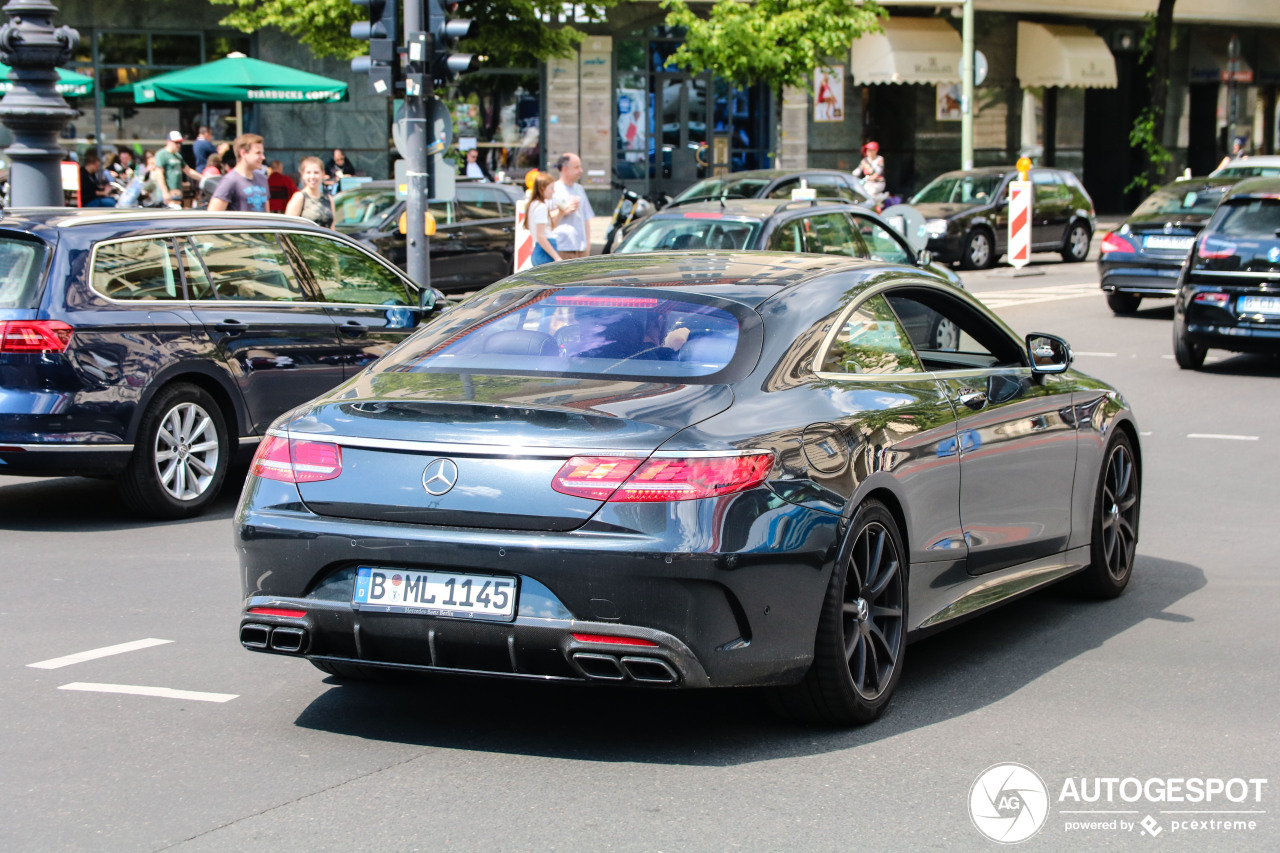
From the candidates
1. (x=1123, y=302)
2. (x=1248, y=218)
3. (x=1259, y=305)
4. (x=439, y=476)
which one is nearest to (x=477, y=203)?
(x=1123, y=302)

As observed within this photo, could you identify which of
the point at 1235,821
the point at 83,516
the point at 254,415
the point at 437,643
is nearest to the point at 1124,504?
the point at 1235,821

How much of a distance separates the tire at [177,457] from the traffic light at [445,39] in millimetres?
6394

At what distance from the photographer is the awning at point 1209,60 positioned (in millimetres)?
46188

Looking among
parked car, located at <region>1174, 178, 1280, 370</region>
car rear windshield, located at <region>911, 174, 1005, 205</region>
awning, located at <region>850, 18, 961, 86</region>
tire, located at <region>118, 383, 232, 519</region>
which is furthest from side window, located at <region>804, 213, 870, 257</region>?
awning, located at <region>850, 18, 961, 86</region>

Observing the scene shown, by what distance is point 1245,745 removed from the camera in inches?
196

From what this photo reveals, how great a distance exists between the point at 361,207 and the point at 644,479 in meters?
17.0

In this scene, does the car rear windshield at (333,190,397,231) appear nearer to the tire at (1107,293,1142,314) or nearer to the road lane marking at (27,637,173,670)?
the tire at (1107,293,1142,314)

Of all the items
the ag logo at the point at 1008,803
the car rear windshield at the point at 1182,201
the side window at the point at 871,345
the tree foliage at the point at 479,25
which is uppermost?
the tree foliage at the point at 479,25

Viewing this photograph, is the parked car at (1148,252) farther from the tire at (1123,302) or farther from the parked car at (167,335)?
the parked car at (167,335)

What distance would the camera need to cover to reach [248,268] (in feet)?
31.2

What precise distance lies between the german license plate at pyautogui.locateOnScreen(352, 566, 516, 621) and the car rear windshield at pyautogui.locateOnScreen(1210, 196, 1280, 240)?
12.0m

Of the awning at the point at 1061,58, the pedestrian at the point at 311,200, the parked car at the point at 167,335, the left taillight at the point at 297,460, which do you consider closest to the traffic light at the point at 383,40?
the pedestrian at the point at 311,200

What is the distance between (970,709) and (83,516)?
556 cm

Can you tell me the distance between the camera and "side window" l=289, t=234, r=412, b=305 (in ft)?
32.4
